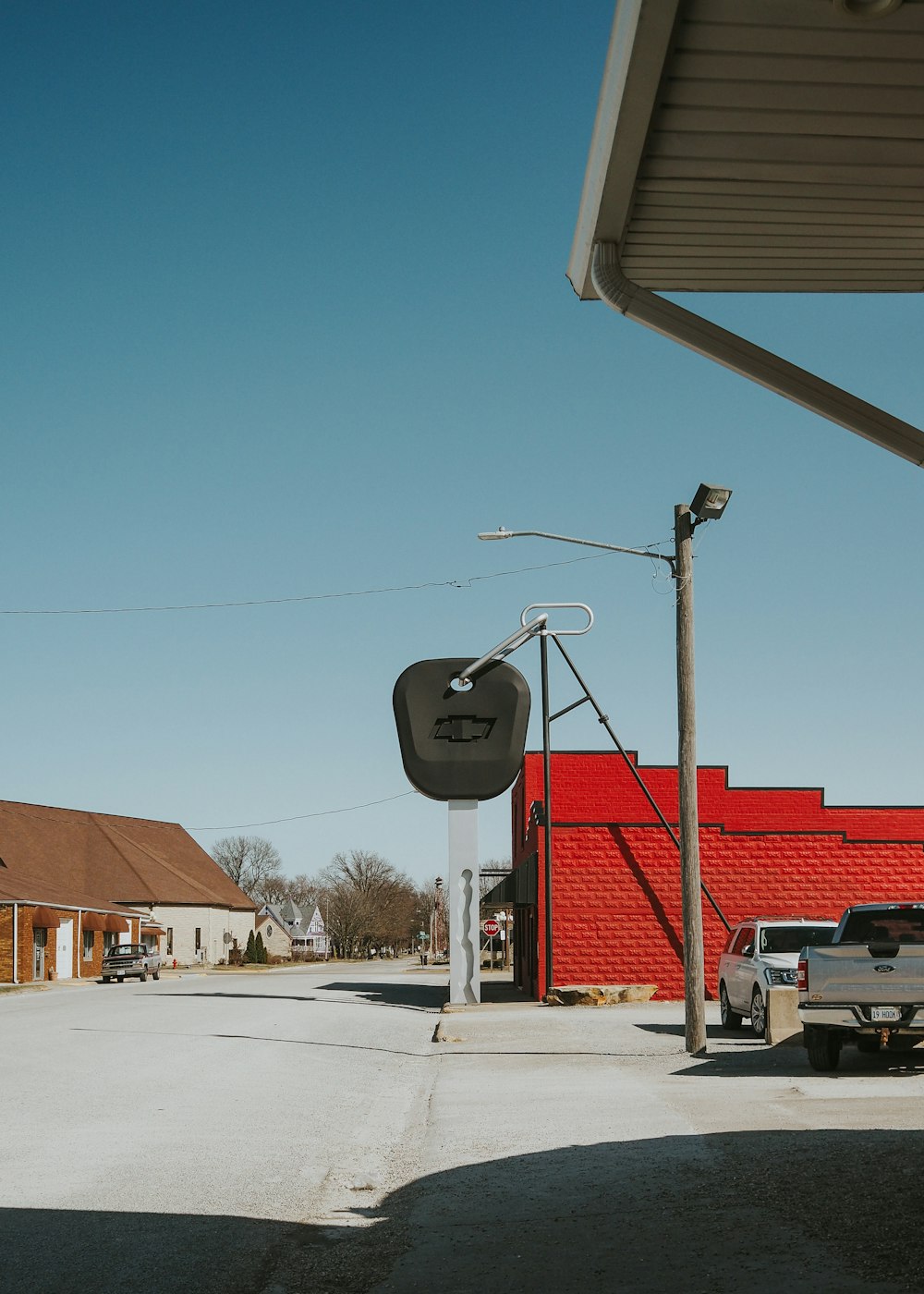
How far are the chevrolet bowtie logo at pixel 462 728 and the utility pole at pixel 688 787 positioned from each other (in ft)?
51.4

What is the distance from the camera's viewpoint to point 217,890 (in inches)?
3875

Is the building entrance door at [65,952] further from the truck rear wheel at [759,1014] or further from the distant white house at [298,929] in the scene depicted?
the distant white house at [298,929]

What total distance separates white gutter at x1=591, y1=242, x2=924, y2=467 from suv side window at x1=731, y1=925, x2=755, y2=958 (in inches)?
678

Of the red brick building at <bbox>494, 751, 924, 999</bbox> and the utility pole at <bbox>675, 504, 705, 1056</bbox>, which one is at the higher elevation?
the utility pole at <bbox>675, 504, 705, 1056</bbox>

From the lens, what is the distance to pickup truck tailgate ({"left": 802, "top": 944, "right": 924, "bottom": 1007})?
15.0m

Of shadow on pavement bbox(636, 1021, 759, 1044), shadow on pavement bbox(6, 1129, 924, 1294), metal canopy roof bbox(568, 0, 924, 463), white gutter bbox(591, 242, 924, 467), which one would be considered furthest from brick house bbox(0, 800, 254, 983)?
white gutter bbox(591, 242, 924, 467)

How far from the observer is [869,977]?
15023mm

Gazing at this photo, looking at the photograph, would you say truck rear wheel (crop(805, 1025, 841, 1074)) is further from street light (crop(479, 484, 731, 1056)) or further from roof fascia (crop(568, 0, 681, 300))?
roof fascia (crop(568, 0, 681, 300))

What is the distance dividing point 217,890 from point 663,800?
212ft

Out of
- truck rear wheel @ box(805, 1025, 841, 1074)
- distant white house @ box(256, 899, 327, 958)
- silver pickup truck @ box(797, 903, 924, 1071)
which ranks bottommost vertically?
distant white house @ box(256, 899, 327, 958)

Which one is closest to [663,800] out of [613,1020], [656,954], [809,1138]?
[656,954]

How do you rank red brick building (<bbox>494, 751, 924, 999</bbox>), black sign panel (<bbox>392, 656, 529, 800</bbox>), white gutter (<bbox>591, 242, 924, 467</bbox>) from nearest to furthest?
black sign panel (<bbox>392, 656, 529, 800</bbox>) → white gutter (<bbox>591, 242, 924, 467</bbox>) → red brick building (<bbox>494, 751, 924, 999</bbox>)

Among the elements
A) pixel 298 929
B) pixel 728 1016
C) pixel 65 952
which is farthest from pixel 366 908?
pixel 728 1016

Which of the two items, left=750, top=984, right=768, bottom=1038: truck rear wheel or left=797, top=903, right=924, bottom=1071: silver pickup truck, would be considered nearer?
left=797, top=903, right=924, bottom=1071: silver pickup truck
